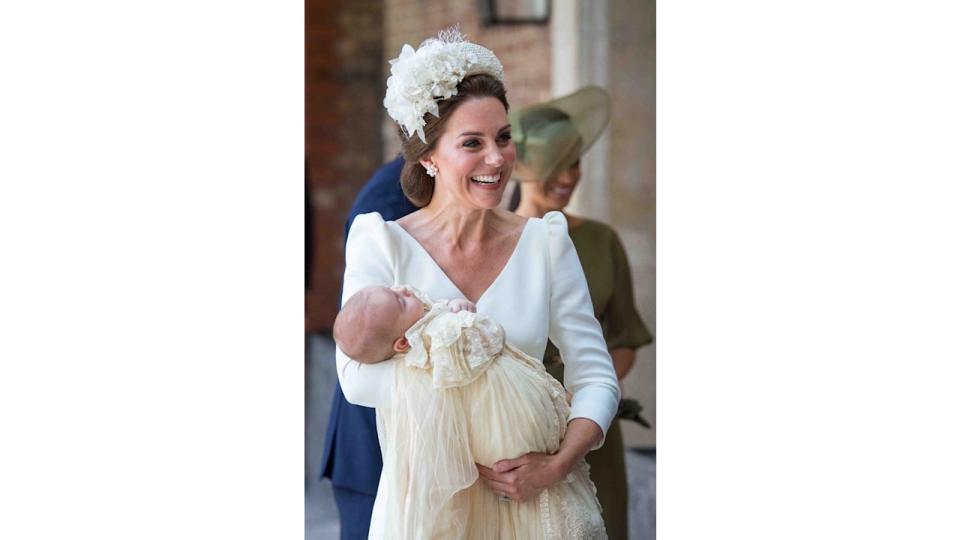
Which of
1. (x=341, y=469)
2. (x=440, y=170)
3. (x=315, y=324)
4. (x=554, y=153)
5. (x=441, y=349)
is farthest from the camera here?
(x=315, y=324)

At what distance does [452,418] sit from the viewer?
6.73 feet

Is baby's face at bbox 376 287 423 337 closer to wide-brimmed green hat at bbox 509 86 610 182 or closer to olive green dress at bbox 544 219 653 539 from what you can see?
olive green dress at bbox 544 219 653 539

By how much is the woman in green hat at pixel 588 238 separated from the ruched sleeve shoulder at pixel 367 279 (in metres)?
1.37

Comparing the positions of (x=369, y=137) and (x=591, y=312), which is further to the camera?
(x=369, y=137)

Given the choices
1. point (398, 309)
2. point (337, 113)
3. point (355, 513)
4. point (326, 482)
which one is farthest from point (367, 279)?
point (337, 113)

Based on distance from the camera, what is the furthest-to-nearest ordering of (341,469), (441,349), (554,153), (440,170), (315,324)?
(315,324) → (554,153) → (341,469) → (440,170) → (441,349)

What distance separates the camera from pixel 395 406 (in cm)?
206

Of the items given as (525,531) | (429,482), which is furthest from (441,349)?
(525,531)

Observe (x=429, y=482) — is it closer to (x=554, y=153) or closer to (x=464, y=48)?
(x=464, y=48)

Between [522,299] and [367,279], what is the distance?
0.93 ft

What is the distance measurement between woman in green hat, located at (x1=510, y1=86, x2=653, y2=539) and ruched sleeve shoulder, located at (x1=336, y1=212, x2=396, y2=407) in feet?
4.50

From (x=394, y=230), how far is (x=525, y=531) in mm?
594

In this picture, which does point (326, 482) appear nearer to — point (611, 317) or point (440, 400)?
point (611, 317)

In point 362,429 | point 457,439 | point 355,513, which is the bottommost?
point 355,513
